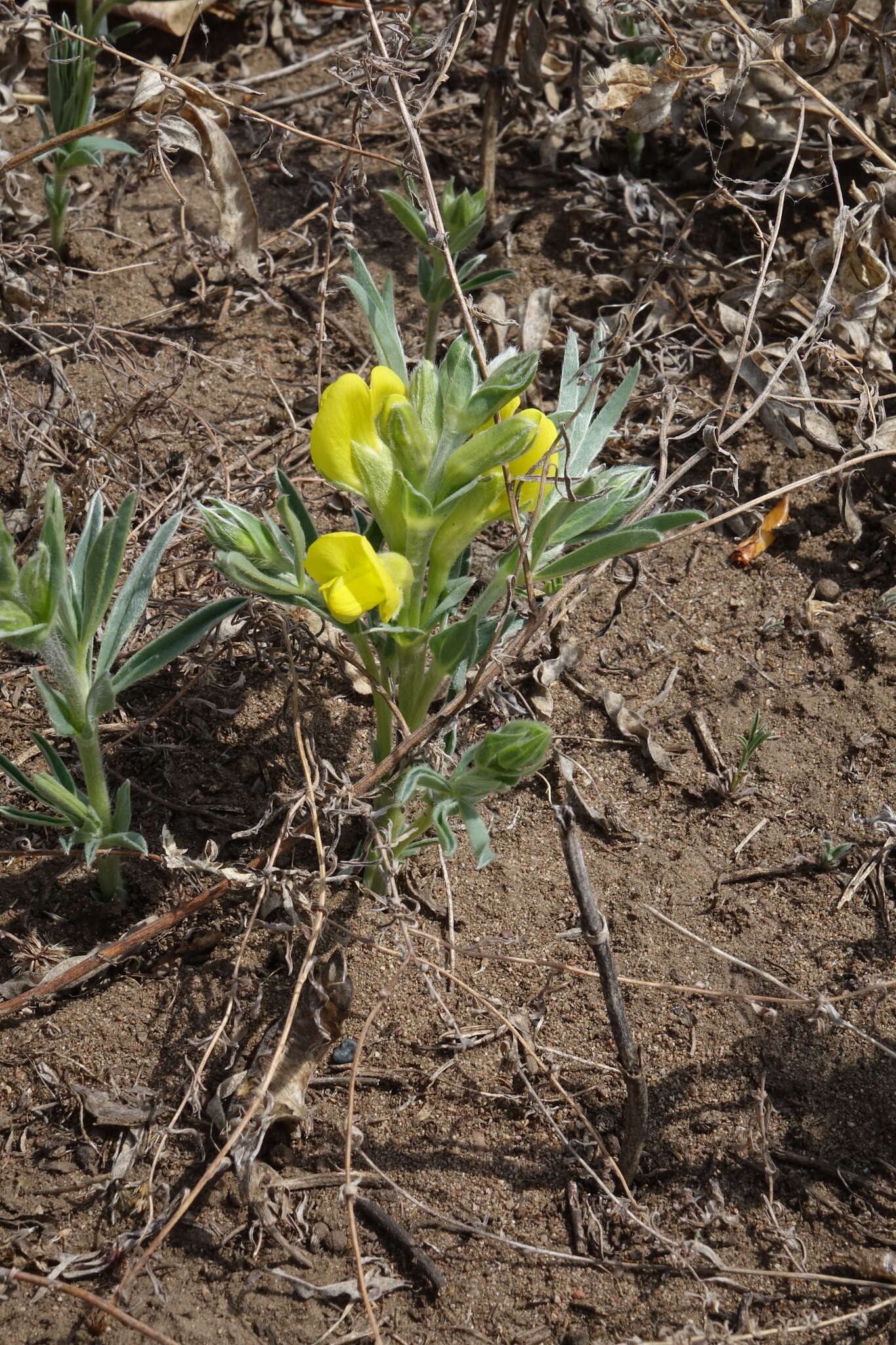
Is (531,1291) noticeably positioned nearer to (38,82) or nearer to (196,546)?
(196,546)

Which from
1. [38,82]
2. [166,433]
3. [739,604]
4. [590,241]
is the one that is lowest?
[739,604]

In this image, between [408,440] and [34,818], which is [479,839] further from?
[34,818]

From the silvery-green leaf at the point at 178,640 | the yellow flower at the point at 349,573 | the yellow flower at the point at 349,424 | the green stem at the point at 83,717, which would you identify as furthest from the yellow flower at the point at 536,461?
the green stem at the point at 83,717

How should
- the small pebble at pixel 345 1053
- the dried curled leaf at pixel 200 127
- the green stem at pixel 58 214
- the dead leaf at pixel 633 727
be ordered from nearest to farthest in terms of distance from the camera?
the small pebble at pixel 345 1053 → the dead leaf at pixel 633 727 → the dried curled leaf at pixel 200 127 → the green stem at pixel 58 214

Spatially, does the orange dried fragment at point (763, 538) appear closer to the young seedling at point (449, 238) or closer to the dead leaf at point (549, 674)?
the dead leaf at point (549, 674)

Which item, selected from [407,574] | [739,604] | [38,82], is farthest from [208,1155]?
[38,82]

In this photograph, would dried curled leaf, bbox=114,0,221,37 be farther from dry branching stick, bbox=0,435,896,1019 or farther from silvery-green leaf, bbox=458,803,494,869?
silvery-green leaf, bbox=458,803,494,869

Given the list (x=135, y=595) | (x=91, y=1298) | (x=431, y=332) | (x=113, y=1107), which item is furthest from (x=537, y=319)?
(x=91, y=1298)
